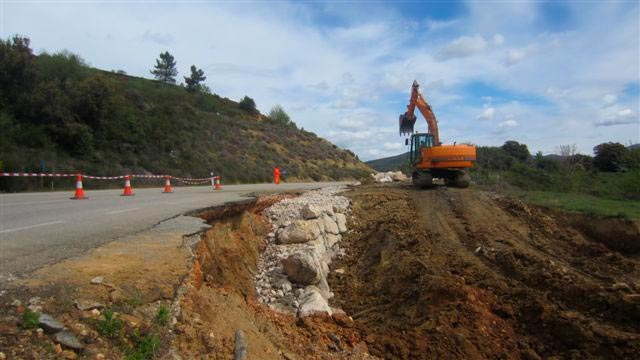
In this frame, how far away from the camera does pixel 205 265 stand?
25.4ft

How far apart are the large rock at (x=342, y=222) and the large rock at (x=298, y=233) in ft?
6.92

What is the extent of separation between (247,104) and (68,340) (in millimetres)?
66149

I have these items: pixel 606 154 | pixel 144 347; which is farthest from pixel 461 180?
pixel 606 154

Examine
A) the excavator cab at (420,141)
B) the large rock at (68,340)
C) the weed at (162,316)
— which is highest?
the excavator cab at (420,141)

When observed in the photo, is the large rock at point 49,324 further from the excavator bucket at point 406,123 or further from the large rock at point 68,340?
the excavator bucket at point 406,123

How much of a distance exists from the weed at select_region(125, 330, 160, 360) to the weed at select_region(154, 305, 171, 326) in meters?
0.28

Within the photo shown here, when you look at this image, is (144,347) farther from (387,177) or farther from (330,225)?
(387,177)

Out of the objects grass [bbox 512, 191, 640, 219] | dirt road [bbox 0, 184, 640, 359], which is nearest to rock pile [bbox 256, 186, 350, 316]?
dirt road [bbox 0, 184, 640, 359]

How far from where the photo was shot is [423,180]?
806 inches

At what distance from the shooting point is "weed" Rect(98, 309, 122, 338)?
13.8 ft

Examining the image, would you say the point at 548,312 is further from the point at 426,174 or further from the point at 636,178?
the point at 636,178

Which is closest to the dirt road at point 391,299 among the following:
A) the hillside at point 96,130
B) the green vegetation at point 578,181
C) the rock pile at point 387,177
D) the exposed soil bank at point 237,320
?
the exposed soil bank at point 237,320

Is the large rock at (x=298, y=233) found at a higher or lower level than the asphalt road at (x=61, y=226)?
lower

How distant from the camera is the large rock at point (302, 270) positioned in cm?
969
